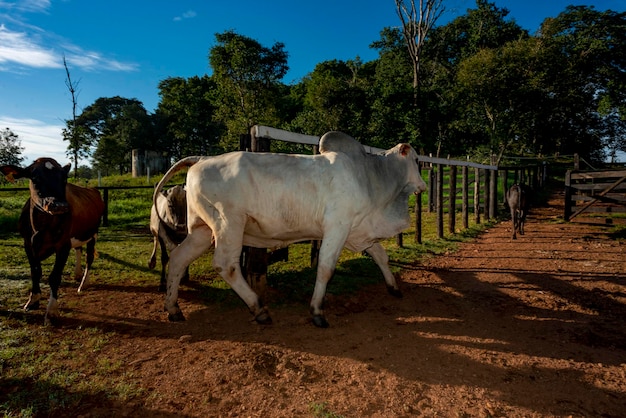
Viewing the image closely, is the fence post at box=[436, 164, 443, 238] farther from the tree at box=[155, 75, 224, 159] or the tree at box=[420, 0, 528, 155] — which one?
the tree at box=[155, 75, 224, 159]

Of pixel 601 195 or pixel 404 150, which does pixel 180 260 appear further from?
pixel 601 195

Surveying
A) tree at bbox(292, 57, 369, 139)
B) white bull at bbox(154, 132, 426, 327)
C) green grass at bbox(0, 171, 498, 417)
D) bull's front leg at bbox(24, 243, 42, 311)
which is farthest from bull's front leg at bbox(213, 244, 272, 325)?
tree at bbox(292, 57, 369, 139)

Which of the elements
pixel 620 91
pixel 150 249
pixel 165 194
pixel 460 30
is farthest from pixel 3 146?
pixel 620 91

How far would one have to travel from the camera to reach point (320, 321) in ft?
12.7

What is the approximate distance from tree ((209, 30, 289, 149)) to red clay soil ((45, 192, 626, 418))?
909 inches

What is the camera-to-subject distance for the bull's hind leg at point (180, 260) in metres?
4.04

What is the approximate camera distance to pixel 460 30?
40344 millimetres

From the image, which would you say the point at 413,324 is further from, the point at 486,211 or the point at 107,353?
the point at 486,211

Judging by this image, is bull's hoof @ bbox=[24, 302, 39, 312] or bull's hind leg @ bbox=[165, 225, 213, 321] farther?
bull's hoof @ bbox=[24, 302, 39, 312]

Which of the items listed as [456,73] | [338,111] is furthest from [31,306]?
[456,73]

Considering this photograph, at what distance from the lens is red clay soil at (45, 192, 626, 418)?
250 centimetres

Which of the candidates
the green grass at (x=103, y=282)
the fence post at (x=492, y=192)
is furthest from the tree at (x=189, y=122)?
the fence post at (x=492, y=192)

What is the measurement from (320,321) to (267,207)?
4.51 feet

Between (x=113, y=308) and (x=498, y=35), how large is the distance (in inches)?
1719
